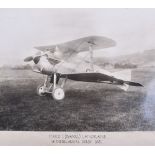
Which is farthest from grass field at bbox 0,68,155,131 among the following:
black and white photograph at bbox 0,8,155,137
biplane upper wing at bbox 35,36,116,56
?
biplane upper wing at bbox 35,36,116,56

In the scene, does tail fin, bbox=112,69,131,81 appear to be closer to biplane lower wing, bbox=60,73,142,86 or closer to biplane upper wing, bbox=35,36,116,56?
biplane lower wing, bbox=60,73,142,86

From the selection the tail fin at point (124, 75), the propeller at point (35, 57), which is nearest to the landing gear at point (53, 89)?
the propeller at point (35, 57)

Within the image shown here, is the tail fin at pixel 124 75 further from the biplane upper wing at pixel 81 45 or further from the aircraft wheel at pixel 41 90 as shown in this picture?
the aircraft wheel at pixel 41 90

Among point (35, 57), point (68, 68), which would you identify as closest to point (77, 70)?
point (68, 68)

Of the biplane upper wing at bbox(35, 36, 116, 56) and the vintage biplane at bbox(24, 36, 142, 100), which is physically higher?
the biplane upper wing at bbox(35, 36, 116, 56)

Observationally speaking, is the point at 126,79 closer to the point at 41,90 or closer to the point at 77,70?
the point at 77,70

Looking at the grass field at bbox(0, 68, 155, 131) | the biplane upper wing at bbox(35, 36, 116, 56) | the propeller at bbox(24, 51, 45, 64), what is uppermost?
the biplane upper wing at bbox(35, 36, 116, 56)
